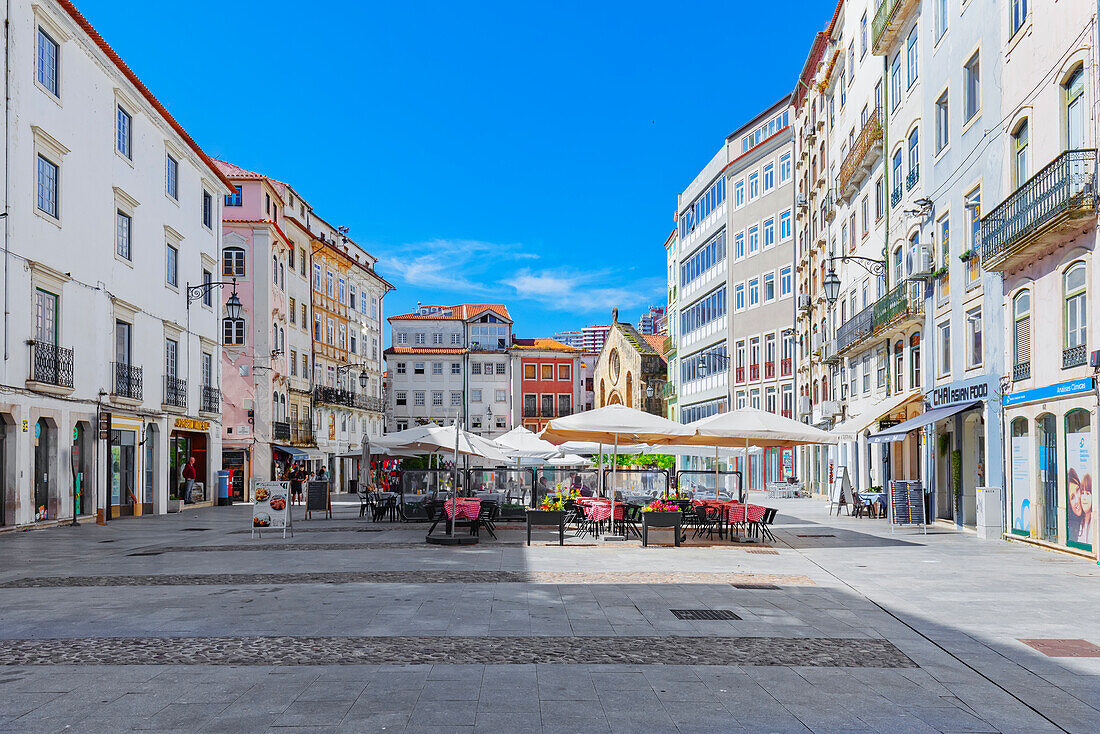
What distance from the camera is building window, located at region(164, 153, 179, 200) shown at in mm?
32281

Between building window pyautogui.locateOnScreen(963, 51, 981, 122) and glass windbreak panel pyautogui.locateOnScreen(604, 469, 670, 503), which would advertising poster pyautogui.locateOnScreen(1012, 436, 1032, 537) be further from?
glass windbreak panel pyautogui.locateOnScreen(604, 469, 670, 503)

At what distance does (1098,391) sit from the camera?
15.2m

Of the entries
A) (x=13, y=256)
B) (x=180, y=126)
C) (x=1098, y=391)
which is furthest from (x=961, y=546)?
(x=180, y=126)

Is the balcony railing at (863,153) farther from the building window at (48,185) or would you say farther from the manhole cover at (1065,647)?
the manhole cover at (1065,647)

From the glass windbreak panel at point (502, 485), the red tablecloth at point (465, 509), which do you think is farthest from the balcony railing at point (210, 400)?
the red tablecloth at point (465, 509)

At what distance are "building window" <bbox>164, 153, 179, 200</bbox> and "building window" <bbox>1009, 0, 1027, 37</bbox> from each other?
25003 mm

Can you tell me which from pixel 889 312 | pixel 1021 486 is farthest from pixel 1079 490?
pixel 889 312

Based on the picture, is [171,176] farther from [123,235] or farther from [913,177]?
[913,177]

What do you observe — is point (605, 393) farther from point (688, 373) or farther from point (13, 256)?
point (13, 256)

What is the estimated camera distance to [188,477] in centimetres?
3509

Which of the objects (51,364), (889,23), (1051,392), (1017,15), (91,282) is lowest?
(1051,392)

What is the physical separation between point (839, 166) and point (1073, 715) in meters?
34.0

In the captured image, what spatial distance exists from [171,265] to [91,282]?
22.9ft

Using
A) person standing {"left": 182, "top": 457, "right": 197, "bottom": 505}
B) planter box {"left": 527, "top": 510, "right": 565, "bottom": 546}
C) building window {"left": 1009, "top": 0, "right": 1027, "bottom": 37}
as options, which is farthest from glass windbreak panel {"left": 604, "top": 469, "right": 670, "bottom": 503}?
person standing {"left": 182, "top": 457, "right": 197, "bottom": 505}
